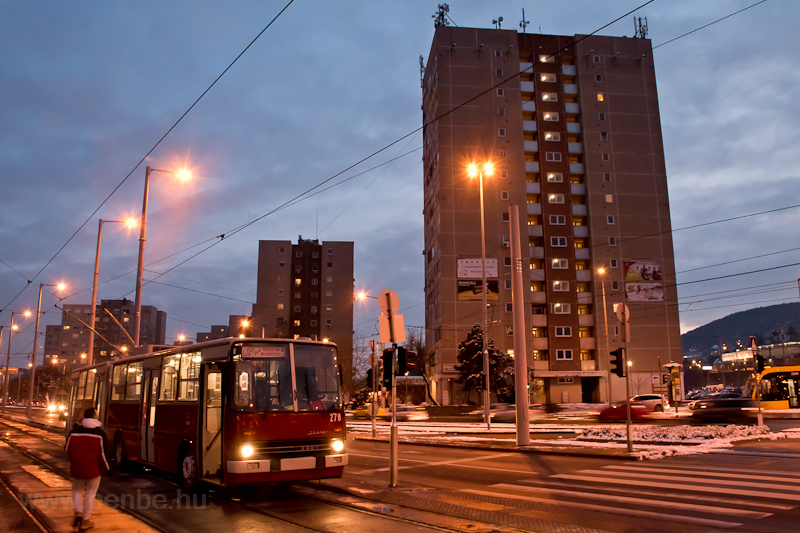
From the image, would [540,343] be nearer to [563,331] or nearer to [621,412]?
[563,331]

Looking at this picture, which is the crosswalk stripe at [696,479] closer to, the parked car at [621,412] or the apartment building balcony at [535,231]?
the parked car at [621,412]

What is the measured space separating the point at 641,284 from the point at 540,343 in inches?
499

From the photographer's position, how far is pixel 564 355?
6384cm

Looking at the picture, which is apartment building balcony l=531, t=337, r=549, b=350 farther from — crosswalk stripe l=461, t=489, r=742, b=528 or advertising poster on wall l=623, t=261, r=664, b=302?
crosswalk stripe l=461, t=489, r=742, b=528

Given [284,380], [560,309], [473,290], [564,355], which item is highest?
[473,290]

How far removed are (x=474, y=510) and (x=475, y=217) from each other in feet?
186

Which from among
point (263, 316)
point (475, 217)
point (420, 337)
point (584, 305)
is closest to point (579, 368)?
point (584, 305)

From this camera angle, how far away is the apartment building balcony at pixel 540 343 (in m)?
64.1

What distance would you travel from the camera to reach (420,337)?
91375 mm

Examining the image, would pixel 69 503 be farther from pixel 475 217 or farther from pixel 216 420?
pixel 475 217

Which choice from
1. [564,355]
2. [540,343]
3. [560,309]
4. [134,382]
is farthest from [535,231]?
[134,382]

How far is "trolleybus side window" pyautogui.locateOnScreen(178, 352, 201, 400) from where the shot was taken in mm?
11477

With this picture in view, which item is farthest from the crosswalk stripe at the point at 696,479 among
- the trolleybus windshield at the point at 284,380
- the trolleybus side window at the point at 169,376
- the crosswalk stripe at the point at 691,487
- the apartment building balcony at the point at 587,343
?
the apartment building balcony at the point at 587,343

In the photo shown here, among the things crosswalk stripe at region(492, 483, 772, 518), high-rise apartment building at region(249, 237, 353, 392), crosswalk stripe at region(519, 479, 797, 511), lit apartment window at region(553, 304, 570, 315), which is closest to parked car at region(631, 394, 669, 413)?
lit apartment window at region(553, 304, 570, 315)
